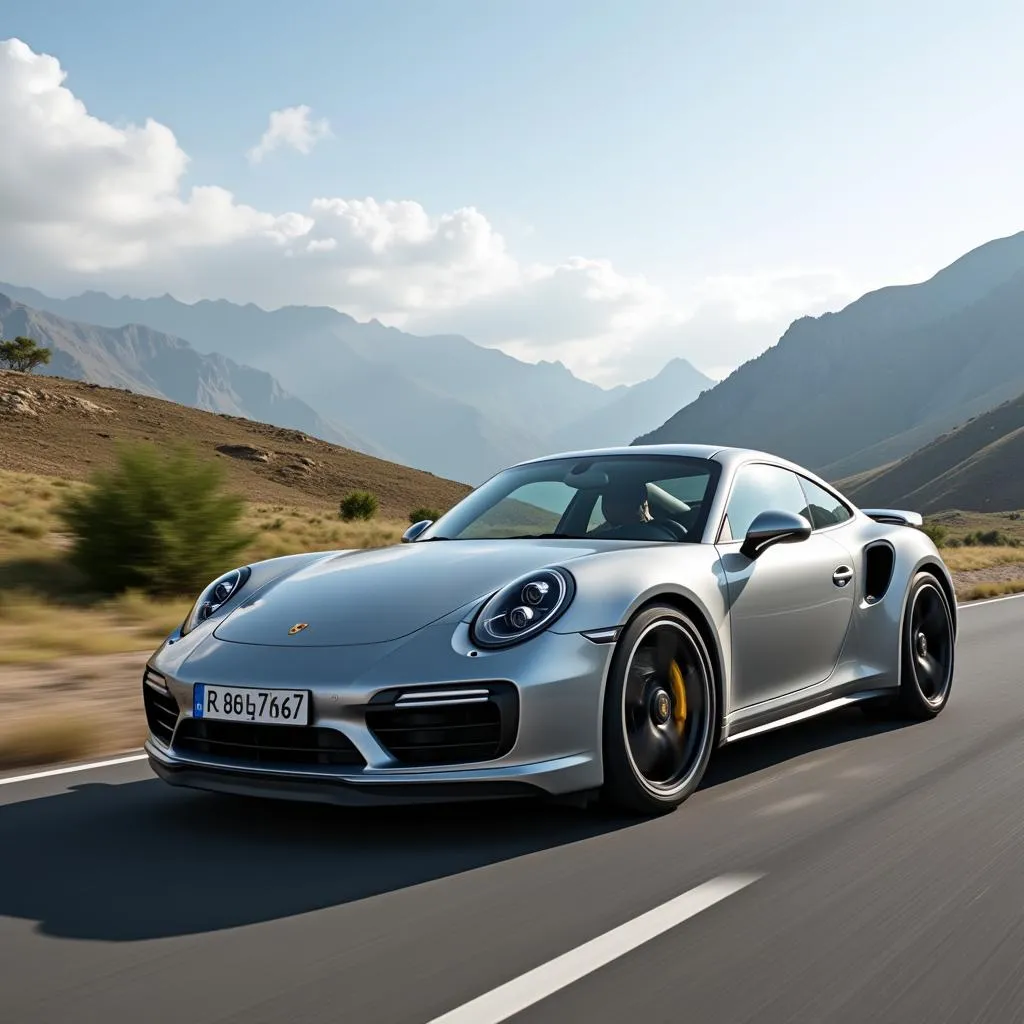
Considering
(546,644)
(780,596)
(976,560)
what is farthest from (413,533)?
(976,560)

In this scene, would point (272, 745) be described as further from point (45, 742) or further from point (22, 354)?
point (22, 354)

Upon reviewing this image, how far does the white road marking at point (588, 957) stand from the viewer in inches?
105

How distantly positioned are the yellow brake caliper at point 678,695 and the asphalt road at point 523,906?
0.33 meters

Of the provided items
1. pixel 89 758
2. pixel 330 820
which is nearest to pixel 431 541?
pixel 330 820

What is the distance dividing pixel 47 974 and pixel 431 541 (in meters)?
2.81

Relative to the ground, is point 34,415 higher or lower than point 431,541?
higher

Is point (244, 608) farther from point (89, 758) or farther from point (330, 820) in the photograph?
point (89, 758)

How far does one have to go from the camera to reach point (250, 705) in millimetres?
3932

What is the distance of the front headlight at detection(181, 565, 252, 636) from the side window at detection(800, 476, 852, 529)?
266cm

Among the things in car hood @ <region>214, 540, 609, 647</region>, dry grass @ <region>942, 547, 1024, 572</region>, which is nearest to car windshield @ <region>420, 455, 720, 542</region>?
car hood @ <region>214, 540, 609, 647</region>

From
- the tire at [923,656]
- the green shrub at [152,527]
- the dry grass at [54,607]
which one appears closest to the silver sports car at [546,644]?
the tire at [923,656]

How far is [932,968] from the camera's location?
2.96 m

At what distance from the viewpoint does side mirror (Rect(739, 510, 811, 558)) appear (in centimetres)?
496

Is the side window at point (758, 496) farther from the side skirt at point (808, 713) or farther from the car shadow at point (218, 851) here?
the car shadow at point (218, 851)
